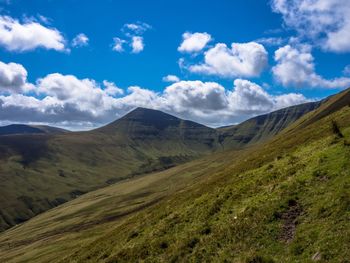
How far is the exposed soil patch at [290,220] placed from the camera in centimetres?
2178

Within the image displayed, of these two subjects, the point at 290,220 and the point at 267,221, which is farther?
the point at 267,221

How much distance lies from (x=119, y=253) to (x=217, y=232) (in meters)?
10.1

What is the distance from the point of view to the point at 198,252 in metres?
24.4

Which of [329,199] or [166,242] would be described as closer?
[329,199]

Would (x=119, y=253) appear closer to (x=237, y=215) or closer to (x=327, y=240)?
(x=237, y=215)

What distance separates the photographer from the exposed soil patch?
21.8 m

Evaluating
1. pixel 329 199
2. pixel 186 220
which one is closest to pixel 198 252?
pixel 186 220

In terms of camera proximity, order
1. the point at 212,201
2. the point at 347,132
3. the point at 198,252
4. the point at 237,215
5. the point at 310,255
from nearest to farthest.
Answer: the point at 310,255 → the point at 198,252 → the point at 237,215 → the point at 212,201 → the point at 347,132

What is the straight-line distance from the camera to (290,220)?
23.4 metres

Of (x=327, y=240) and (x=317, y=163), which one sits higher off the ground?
(x=317, y=163)

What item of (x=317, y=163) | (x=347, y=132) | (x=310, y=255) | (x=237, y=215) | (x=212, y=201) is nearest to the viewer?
(x=310, y=255)

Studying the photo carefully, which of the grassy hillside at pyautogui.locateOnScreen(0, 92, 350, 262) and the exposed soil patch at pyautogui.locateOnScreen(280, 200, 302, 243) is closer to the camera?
the grassy hillside at pyautogui.locateOnScreen(0, 92, 350, 262)

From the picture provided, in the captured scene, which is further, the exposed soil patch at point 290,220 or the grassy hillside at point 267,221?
the exposed soil patch at point 290,220

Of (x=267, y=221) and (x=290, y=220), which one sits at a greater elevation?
(x=290, y=220)
